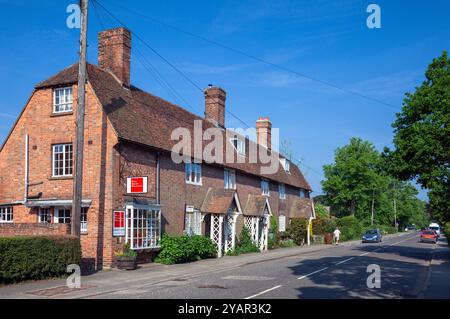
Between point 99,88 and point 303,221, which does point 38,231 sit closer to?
point 99,88

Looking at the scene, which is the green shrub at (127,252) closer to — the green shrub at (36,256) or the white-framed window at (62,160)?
the green shrub at (36,256)

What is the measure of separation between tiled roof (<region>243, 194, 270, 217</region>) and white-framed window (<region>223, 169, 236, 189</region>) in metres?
2.26

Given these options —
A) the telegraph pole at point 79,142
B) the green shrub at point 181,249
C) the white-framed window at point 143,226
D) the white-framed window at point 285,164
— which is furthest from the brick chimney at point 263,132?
the telegraph pole at point 79,142

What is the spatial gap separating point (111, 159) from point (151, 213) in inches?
132

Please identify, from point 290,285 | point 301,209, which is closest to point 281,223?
point 301,209

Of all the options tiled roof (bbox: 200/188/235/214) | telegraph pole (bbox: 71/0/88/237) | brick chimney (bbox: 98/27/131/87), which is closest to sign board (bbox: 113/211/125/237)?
telegraph pole (bbox: 71/0/88/237)

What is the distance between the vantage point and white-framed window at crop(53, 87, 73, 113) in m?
22.5

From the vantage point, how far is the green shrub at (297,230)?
142 feet

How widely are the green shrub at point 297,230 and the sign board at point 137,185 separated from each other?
24.5m

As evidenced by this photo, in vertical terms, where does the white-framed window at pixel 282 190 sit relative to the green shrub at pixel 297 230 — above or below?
above

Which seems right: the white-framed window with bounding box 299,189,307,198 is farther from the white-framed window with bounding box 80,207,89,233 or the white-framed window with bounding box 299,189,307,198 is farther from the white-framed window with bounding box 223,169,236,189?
the white-framed window with bounding box 80,207,89,233

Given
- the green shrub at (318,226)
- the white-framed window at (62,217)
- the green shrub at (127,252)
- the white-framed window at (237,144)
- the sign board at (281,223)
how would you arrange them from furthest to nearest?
the green shrub at (318,226) → the sign board at (281,223) → the white-framed window at (237,144) → the white-framed window at (62,217) → the green shrub at (127,252)

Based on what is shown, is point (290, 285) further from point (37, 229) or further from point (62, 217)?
point (62, 217)
